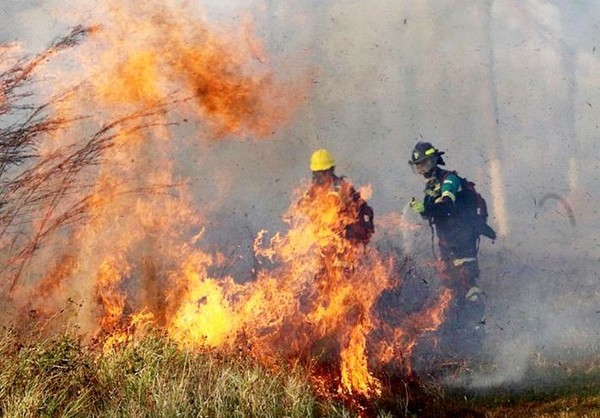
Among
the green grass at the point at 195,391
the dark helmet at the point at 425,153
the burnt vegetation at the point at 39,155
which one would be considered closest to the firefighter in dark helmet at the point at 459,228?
the dark helmet at the point at 425,153

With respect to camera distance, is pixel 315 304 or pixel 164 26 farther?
pixel 164 26

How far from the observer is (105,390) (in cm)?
589

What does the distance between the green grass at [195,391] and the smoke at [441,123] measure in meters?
2.87

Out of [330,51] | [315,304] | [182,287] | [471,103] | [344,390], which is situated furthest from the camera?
[471,103]

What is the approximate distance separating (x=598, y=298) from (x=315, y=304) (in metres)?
4.54

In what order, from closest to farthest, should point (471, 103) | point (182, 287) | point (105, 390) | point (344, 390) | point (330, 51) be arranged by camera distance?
point (105, 390) < point (344, 390) < point (182, 287) < point (330, 51) < point (471, 103)

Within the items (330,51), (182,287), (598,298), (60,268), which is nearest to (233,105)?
(330,51)

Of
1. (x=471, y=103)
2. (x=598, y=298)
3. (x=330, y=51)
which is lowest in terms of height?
(x=598, y=298)

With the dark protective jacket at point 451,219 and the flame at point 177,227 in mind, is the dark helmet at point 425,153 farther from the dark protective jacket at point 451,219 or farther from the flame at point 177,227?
the flame at point 177,227

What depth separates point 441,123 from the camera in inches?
461

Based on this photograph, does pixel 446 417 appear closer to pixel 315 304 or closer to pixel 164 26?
pixel 315 304

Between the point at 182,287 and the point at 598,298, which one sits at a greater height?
the point at 182,287

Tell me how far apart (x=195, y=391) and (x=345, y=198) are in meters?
3.46

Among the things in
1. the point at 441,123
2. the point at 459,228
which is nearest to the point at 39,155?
the point at 459,228
